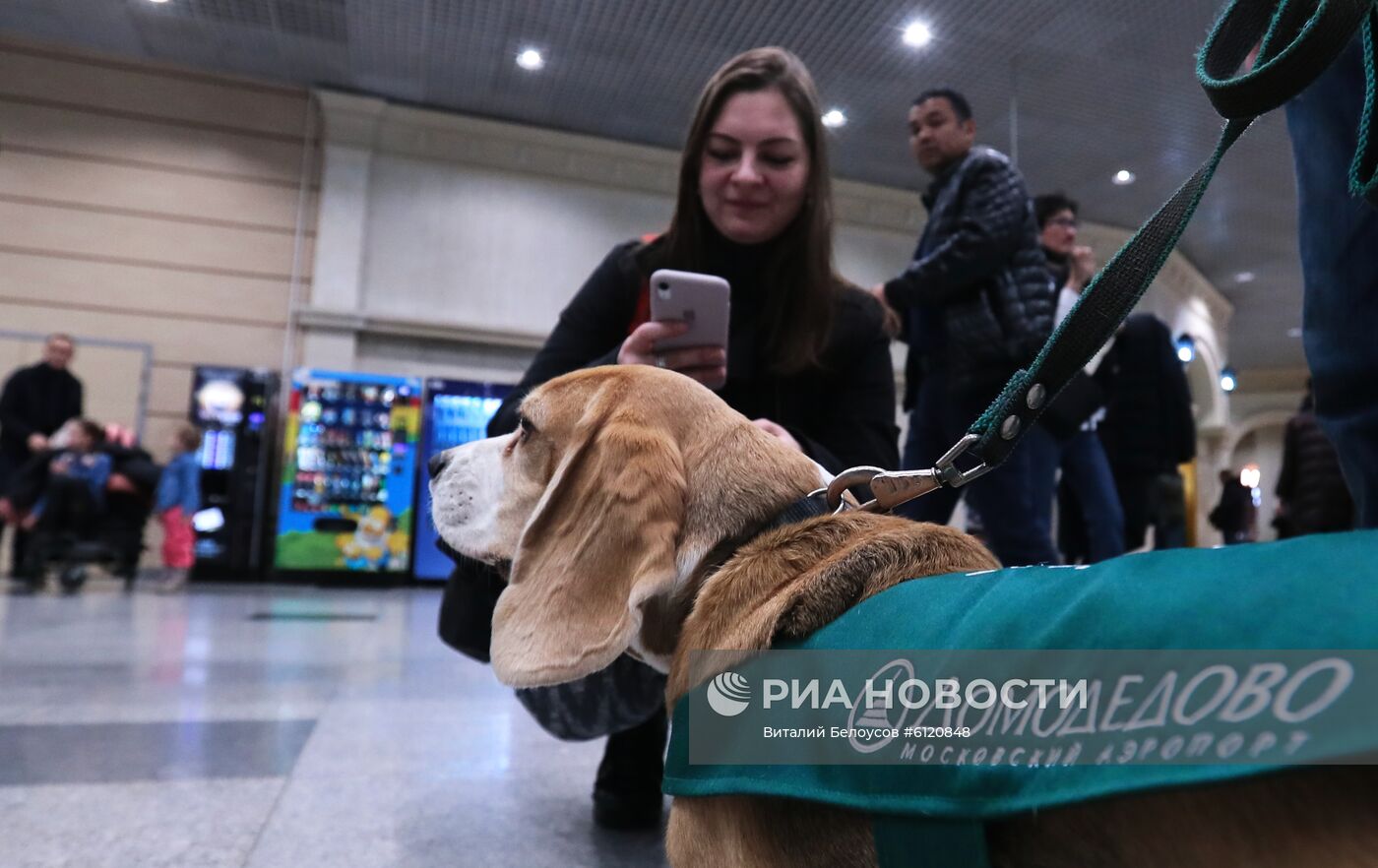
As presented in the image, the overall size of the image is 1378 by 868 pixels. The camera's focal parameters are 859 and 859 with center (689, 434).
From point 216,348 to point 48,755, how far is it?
7.12 m

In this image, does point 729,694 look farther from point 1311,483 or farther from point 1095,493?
point 1311,483

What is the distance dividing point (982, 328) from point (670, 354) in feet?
4.69

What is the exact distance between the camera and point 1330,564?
537 mm

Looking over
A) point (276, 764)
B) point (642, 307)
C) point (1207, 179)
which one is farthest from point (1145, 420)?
point (276, 764)

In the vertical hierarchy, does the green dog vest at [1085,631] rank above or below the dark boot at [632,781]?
above

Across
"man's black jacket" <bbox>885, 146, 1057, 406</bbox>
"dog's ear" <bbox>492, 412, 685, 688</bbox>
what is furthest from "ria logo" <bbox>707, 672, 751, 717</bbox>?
"man's black jacket" <bbox>885, 146, 1057, 406</bbox>

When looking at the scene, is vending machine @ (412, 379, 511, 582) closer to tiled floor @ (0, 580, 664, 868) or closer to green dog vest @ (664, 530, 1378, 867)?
tiled floor @ (0, 580, 664, 868)

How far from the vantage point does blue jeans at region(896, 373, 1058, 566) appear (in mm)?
2477

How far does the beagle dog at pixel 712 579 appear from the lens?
0.54 metres

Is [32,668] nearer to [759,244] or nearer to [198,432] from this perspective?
[759,244]

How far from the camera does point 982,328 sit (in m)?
2.63

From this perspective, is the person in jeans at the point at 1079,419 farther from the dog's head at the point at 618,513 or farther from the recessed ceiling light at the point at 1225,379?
the recessed ceiling light at the point at 1225,379

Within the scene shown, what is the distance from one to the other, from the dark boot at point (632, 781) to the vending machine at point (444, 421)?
22.0 ft

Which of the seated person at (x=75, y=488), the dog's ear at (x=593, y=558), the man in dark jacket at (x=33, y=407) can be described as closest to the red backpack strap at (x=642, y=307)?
the dog's ear at (x=593, y=558)
